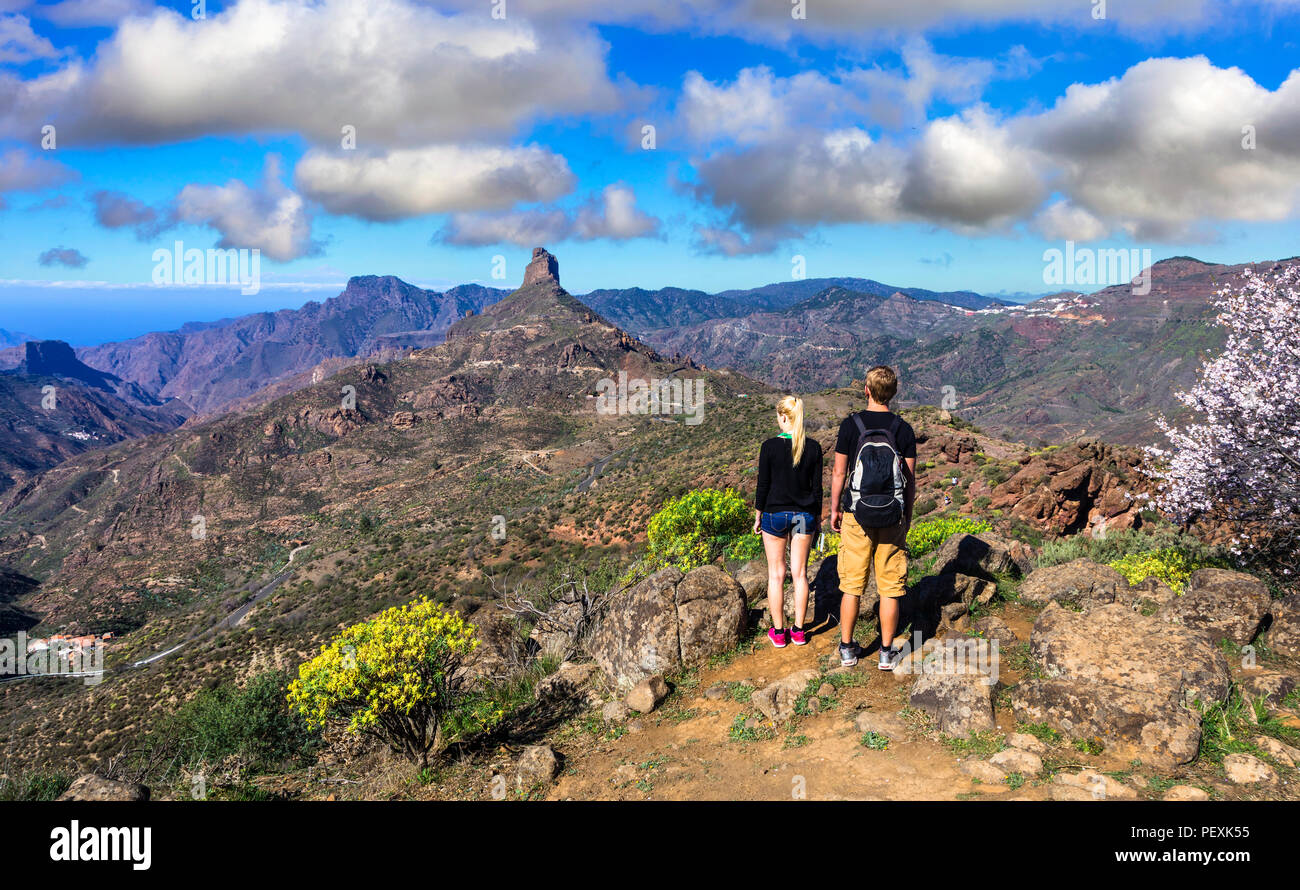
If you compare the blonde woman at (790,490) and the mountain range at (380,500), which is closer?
the blonde woman at (790,490)

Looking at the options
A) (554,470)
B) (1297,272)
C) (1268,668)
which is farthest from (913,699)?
(554,470)

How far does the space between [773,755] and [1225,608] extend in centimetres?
543

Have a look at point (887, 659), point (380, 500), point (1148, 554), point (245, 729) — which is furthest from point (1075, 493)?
point (380, 500)

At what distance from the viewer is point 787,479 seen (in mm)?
6977

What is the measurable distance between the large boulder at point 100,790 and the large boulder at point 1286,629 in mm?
11650

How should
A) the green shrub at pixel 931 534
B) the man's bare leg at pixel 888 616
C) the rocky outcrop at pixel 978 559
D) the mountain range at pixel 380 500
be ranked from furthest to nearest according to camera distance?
the mountain range at pixel 380 500
the green shrub at pixel 931 534
the rocky outcrop at pixel 978 559
the man's bare leg at pixel 888 616

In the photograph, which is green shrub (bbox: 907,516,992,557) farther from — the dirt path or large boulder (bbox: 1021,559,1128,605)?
the dirt path

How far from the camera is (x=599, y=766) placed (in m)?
6.36

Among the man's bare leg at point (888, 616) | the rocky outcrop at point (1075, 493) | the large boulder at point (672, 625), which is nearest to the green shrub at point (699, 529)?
the large boulder at point (672, 625)

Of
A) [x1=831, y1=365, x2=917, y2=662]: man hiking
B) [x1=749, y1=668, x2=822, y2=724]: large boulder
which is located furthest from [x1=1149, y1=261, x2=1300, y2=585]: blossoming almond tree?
[x1=749, y1=668, x2=822, y2=724]: large boulder

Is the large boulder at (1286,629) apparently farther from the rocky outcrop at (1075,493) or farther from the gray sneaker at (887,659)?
the rocky outcrop at (1075,493)

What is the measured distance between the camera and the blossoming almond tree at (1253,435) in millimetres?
8141
